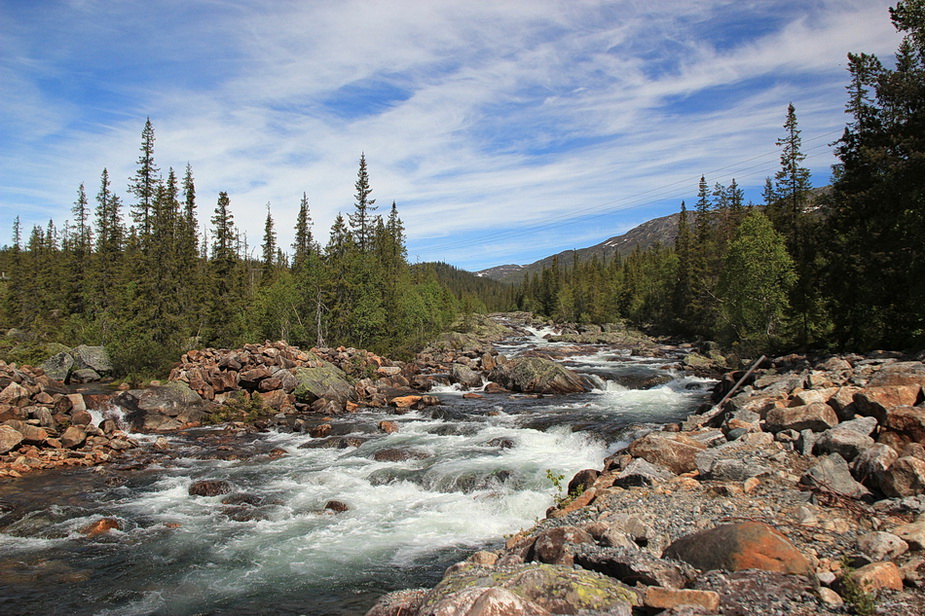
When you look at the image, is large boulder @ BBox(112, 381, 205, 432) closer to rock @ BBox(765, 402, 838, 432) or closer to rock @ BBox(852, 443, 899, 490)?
→ rock @ BBox(765, 402, 838, 432)

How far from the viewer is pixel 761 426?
11164 millimetres

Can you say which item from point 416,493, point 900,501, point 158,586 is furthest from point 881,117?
point 158,586

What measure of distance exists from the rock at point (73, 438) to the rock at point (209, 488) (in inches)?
247

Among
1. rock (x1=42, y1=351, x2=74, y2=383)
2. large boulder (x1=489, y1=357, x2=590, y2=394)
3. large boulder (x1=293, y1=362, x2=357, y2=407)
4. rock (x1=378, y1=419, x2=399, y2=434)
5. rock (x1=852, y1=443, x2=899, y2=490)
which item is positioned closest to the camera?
rock (x1=852, y1=443, x2=899, y2=490)

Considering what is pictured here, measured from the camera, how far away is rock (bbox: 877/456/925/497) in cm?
738

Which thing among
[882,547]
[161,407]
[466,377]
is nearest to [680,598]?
[882,547]

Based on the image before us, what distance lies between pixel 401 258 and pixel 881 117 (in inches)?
2088

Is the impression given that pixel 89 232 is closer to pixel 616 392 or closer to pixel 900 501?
pixel 616 392

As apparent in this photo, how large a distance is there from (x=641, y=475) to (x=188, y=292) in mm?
35312

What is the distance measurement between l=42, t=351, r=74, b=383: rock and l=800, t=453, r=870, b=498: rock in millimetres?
35382


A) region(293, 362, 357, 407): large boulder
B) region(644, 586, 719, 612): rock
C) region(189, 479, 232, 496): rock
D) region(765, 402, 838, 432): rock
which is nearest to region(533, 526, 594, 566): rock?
region(644, 586, 719, 612): rock

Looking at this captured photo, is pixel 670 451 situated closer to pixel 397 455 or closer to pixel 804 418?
pixel 804 418

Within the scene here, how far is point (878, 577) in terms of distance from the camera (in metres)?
5.20

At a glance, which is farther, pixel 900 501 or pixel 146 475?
pixel 146 475
